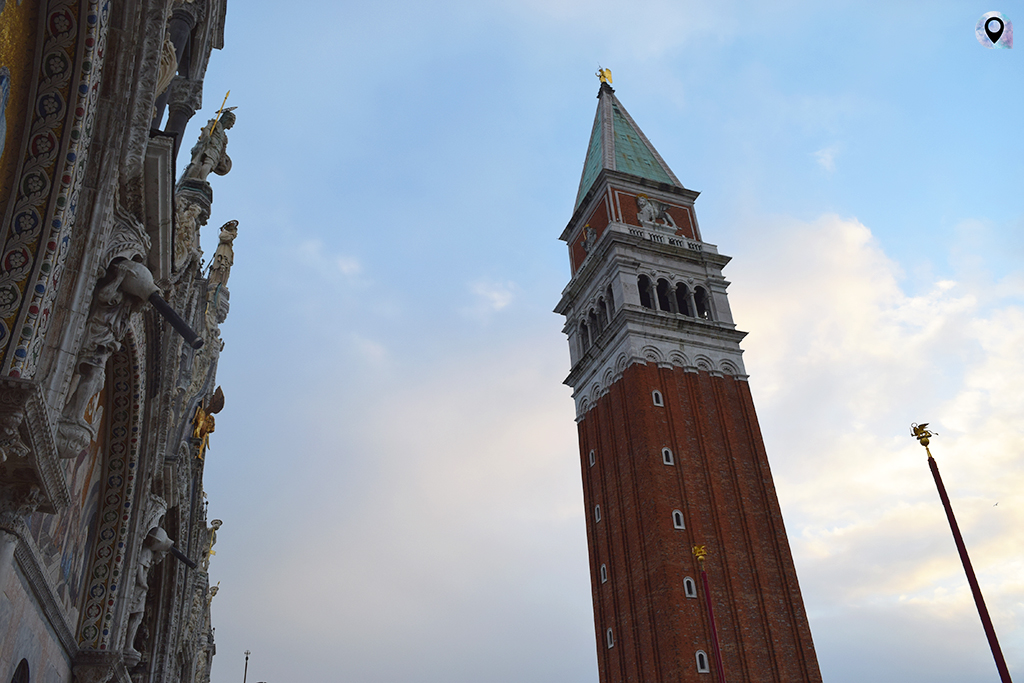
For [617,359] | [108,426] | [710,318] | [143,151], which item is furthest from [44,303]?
[710,318]

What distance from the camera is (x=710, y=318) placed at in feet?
131

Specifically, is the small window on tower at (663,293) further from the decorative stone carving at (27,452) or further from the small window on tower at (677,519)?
the decorative stone carving at (27,452)

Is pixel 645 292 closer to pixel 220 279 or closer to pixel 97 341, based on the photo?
pixel 220 279

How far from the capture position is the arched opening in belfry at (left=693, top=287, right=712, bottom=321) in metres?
40.0

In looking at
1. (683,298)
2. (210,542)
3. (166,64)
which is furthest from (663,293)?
(166,64)

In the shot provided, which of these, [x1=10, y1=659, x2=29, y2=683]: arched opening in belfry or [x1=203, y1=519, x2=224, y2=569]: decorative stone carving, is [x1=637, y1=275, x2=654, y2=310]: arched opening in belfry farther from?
[x1=10, y1=659, x2=29, y2=683]: arched opening in belfry

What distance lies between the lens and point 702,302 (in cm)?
4059

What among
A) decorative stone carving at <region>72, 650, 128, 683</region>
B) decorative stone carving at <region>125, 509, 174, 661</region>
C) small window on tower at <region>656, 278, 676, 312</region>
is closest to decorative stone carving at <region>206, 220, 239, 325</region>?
decorative stone carving at <region>125, 509, 174, 661</region>

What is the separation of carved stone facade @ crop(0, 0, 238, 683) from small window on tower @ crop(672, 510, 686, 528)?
22.7 meters

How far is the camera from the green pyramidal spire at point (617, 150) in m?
45.0

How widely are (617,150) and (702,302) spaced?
36.8 ft

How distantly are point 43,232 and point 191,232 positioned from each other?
808cm

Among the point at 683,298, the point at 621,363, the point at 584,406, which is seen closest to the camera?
the point at 621,363

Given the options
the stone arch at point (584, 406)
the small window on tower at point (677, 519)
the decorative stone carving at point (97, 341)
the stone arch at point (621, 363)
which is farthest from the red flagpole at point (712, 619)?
the decorative stone carving at point (97, 341)
